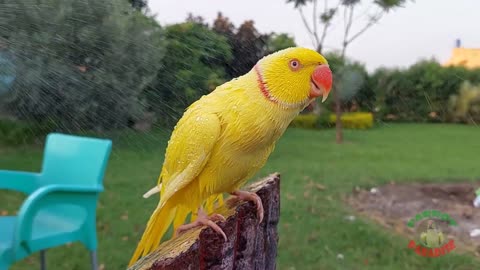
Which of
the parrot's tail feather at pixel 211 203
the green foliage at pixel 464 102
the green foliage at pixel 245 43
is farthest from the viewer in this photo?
the green foliage at pixel 464 102

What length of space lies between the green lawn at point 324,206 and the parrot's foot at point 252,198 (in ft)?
2.03

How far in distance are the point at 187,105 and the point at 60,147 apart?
0.61m

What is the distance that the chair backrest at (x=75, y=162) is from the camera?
3.52 feet

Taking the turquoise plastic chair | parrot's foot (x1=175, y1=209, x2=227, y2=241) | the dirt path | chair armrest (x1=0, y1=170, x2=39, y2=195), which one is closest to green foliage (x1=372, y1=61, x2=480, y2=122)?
parrot's foot (x1=175, y1=209, x2=227, y2=241)

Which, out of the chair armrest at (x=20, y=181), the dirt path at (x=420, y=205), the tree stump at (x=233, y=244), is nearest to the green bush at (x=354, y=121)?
the tree stump at (x=233, y=244)

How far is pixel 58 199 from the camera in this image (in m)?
1.20

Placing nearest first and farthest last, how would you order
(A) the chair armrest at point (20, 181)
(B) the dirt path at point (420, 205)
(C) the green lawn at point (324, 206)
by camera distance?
(A) the chair armrest at point (20, 181) → (C) the green lawn at point (324, 206) → (B) the dirt path at point (420, 205)

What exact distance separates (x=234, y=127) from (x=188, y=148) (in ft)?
0.17

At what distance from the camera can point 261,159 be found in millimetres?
541

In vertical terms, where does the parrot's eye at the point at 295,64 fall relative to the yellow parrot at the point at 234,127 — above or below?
above

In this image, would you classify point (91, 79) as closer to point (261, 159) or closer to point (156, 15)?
point (156, 15)

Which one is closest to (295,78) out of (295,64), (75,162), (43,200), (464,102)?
(295,64)

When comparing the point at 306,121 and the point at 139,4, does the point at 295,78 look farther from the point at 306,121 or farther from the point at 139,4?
the point at 306,121

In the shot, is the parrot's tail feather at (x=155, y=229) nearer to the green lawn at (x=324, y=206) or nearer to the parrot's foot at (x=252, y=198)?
the parrot's foot at (x=252, y=198)
